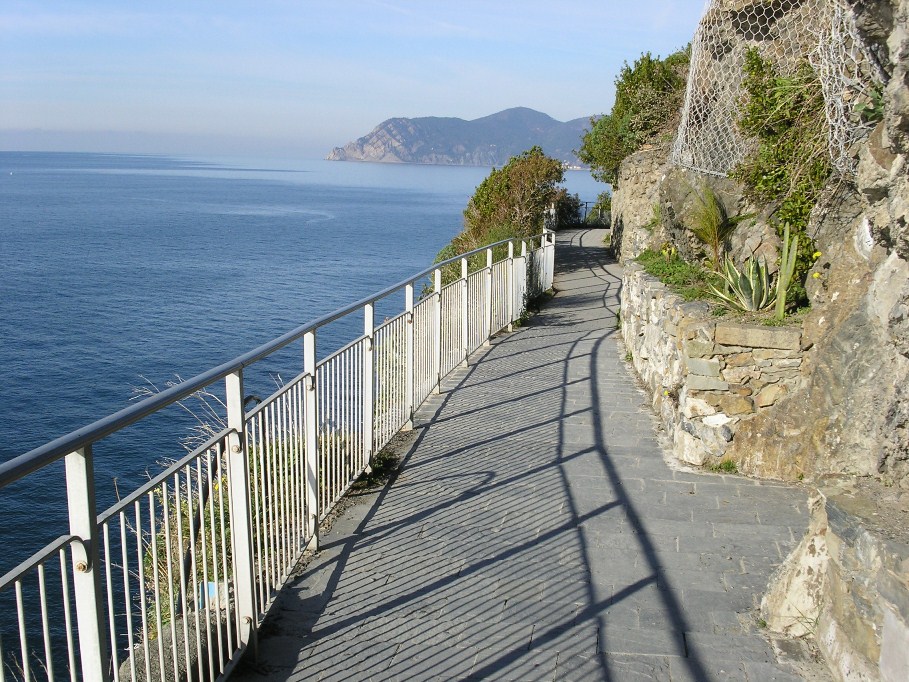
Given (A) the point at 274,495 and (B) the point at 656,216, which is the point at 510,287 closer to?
(B) the point at 656,216

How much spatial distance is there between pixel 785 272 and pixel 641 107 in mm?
16678

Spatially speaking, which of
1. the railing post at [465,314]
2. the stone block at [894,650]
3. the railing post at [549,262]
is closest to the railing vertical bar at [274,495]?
the stone block at [894,650]

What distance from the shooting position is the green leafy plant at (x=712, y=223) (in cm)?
962

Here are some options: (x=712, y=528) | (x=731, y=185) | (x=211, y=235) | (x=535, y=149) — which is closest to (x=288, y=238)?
(x=211, y=235)

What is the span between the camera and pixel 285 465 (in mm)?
4688

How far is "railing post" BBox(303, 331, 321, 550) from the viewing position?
16.3 ft

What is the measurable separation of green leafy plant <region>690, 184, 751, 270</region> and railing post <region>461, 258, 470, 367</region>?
9.14 feet

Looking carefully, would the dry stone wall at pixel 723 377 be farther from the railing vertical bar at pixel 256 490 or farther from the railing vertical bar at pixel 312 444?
the railing vertical bar at pixel 256 490

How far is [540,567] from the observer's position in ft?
16.7

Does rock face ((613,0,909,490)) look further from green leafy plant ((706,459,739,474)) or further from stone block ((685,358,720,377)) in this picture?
stone block ((685,358,720,377))

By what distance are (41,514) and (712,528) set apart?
11505mm

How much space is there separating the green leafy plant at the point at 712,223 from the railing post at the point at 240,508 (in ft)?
22.9

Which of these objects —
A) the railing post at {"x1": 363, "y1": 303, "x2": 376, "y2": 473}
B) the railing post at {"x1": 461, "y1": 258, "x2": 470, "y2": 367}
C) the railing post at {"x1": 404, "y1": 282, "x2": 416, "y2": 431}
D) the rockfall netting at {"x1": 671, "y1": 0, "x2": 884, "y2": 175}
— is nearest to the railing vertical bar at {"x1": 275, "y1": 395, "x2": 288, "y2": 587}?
the railing post at {"x1": 363, "y1": 303, "x2": 376, "y2": 473}

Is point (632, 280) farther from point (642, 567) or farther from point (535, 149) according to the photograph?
point (535, 149)
